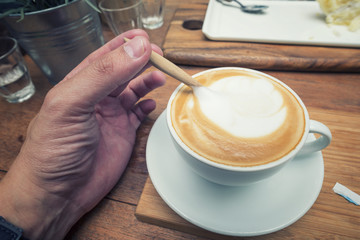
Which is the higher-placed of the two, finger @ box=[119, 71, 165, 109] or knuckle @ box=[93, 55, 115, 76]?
knuckle @ box=[93, 55, 115, 76]

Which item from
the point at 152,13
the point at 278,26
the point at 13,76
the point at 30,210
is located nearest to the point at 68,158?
the point at 30,210

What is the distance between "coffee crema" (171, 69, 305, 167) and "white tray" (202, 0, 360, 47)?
0.42 m

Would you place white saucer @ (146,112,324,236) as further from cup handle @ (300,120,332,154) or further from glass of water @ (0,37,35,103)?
glass of water @ (0,37,35,103)

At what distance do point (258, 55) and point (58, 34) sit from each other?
696 millimetres

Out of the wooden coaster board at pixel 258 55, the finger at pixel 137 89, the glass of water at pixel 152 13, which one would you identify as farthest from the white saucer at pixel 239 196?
the glass of water at pixel 152 13

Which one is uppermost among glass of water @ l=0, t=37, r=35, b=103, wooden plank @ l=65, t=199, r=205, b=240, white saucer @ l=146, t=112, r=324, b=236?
glass of water @ l=0, t=37, r=35, b=103

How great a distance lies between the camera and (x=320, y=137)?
499 mm

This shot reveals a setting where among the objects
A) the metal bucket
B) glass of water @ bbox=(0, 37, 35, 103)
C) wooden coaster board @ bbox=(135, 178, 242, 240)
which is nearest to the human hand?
wooden coaster board @ bbox=(135, 178, 242, 240)

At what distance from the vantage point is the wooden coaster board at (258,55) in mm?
808

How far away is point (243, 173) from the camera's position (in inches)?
16.3

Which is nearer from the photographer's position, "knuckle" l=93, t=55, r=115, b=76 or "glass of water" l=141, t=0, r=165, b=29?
"knuckle" l=93, t=55, r=115, b=76

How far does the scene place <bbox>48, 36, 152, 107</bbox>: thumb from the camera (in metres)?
0.46

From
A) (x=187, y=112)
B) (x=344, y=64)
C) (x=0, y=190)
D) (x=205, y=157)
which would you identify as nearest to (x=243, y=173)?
(x=205, y=157)

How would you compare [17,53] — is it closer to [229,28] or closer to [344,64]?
[229,28]
